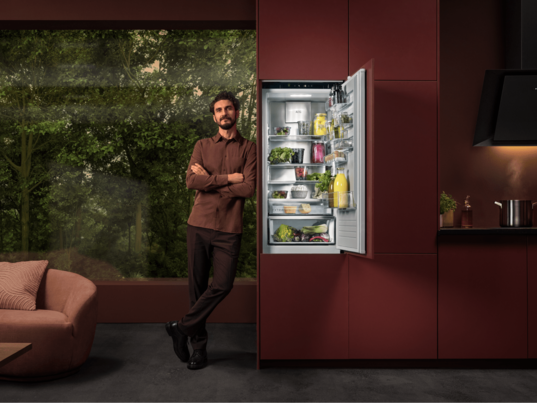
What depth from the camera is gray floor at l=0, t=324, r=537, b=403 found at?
245 centimetres

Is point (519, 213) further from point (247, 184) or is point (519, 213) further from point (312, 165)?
point (247, 184)

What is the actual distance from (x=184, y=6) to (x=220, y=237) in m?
2.32

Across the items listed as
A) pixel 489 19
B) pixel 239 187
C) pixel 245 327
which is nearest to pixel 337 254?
pixel 239 187

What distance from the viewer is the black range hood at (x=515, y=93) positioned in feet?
11.2

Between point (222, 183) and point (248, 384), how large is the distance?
4.53 feet

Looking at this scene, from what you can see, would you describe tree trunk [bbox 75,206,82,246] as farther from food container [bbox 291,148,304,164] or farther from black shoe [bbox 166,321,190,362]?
food container [bbox 291,148,304,164]

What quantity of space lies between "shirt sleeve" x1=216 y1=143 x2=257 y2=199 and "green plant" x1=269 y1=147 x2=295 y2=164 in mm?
151

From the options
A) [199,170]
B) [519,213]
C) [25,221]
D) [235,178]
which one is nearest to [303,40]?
[235,178]

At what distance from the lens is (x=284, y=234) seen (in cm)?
318

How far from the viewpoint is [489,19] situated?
3.82 metres

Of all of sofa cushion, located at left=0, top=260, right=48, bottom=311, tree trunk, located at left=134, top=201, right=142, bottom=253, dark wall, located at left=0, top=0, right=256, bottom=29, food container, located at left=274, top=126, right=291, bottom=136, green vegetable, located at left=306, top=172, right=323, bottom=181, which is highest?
dark wall, located at left=0, top=0, right=256, bottom=29

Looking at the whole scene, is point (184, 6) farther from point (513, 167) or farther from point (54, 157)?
point (513, 167)

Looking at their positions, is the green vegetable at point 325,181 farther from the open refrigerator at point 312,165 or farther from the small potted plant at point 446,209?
the small potted plant at point 446,209

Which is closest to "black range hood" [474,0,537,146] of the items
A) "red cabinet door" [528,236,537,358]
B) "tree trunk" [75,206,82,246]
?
"red cabinet door" [528,236,537,358]
